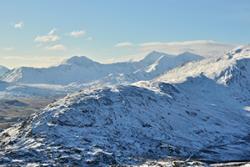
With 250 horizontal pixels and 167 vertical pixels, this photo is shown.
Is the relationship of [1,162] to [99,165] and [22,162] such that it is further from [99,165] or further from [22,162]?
[99,165]

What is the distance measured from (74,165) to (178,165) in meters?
40.3

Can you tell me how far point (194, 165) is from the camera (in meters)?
199

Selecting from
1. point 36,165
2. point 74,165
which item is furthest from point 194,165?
point 36,165

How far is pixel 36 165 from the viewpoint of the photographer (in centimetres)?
19350

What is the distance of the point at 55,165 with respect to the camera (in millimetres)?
194750

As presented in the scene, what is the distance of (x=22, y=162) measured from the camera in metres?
197

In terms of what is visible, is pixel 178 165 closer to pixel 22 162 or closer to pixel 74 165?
pixel 74 165

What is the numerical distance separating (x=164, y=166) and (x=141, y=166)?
8.95 metres

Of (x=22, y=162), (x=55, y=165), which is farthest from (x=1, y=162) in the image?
(x=55, y=165)

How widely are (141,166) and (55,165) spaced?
33.0 m

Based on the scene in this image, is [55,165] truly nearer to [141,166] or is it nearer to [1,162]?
[1,162]

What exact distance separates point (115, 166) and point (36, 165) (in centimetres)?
3007

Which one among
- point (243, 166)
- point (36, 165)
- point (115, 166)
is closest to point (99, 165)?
point (115, 166)

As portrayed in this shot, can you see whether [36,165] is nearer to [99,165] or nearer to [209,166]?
[99,165]
